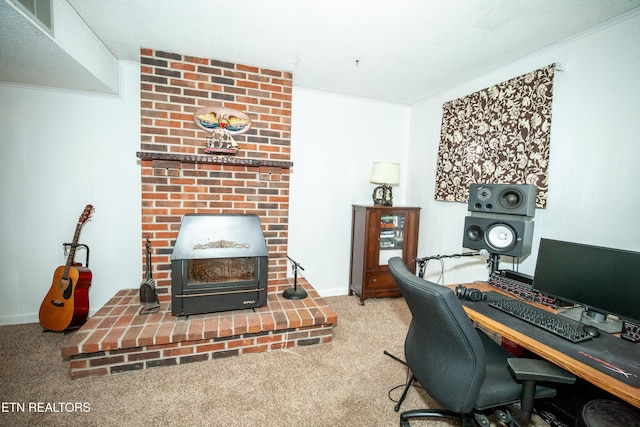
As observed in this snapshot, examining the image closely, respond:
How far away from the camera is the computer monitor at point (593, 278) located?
1320 millimetres

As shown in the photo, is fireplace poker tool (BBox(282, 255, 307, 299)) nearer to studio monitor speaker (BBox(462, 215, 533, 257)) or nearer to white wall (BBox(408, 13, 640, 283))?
studio monitor speaker (BBox(462, 215, 533, 257))

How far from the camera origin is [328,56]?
2363mm

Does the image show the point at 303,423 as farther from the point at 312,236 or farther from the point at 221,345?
the point at 312,236

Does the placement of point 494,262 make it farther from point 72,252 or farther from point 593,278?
point 72,252

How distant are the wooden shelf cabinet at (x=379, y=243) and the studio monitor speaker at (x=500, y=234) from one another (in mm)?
1122

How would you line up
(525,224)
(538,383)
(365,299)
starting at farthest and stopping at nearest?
(365,299) → (525,224) → (538,383)

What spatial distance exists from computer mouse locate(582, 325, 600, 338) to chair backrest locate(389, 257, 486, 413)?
658mm

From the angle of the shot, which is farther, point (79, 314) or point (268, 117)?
point (268, 117)

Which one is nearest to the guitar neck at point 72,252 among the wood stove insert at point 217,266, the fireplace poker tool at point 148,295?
the fireplace poker tool at point 148,295

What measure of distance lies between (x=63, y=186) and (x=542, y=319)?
383cm

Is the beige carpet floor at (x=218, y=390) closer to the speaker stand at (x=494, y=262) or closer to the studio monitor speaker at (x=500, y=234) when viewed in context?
the speaker stand at (x=494, y=262)

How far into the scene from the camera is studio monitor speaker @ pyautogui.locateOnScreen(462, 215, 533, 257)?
185 cm

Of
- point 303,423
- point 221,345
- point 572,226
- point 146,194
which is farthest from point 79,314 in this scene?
point 572,226

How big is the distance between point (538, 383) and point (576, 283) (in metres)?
0.64
